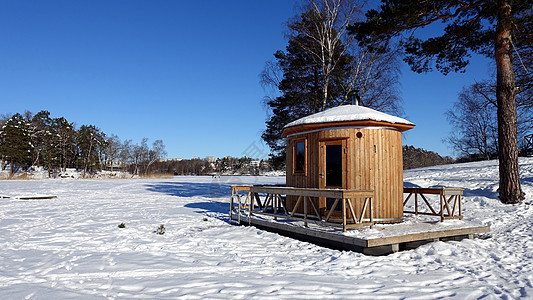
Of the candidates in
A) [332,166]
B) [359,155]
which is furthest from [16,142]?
[359,155]

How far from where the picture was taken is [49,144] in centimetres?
4612

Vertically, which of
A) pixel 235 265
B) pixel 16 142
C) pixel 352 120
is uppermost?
pixel 16 142

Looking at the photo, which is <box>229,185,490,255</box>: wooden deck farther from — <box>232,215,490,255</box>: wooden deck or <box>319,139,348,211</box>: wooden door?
<box>319,139,348,211</box>: wooden door

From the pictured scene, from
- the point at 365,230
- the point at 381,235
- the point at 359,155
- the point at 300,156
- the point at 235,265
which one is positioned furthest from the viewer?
the point at 300,156

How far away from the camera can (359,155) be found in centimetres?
800

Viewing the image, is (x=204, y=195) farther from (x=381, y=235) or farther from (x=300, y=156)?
(x=381, y=235)

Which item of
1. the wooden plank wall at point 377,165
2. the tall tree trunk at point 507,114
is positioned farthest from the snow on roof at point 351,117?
the tall tree trunk at point 507,114

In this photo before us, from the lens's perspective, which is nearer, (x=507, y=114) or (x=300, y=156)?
(x=300, y=156)

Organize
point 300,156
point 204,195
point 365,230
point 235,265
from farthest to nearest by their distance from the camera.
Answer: point 204,195 → point 300,156 → point 365,230 → point 235,265

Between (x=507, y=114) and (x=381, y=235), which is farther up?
(x=507, y=114)

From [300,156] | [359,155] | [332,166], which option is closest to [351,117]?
[359,155]

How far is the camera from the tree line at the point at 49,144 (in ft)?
140

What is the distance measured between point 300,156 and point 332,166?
45.1 inches

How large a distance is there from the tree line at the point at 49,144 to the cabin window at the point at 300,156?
150 feet
